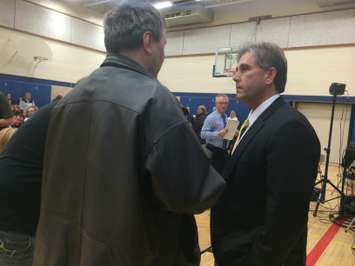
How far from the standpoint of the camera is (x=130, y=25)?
1016mm

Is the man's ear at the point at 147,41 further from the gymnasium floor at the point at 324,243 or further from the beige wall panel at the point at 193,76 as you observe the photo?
the beige wall panel at the point at 193,76

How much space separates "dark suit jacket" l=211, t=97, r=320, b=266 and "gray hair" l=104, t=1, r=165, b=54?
61 cm

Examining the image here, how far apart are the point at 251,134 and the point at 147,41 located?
0.62m

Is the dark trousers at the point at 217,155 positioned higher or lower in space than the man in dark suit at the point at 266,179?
lower

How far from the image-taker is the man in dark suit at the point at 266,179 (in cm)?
122

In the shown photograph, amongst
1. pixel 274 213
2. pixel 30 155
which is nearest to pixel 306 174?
pixel 274 213

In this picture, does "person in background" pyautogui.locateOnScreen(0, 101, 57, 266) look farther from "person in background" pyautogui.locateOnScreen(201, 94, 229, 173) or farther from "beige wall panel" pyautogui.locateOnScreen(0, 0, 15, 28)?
"beige wall panel" pyautogui.locateOnScreen(0, 0, 15, 28)

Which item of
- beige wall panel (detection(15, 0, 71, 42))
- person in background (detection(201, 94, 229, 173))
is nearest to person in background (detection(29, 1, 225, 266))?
person in background (detection(201, 94, 229, 173))

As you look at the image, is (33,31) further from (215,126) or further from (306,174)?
(306,174)

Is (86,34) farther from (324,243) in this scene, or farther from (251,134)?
(251,134)

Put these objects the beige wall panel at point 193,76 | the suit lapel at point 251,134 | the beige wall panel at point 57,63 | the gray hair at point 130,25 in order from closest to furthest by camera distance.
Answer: the gray hair at point 130,25
the suit lapel at point 251,134
the beige wall panel at point 57,63
the beige wall panel at point 193,76

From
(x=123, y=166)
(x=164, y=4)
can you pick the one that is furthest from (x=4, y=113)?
(x=164, y=4)

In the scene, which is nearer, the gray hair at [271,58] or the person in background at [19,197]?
the person in background at [19,197]

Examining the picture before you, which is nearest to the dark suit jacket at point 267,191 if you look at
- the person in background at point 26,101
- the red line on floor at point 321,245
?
the red line on floor at point 321,245
